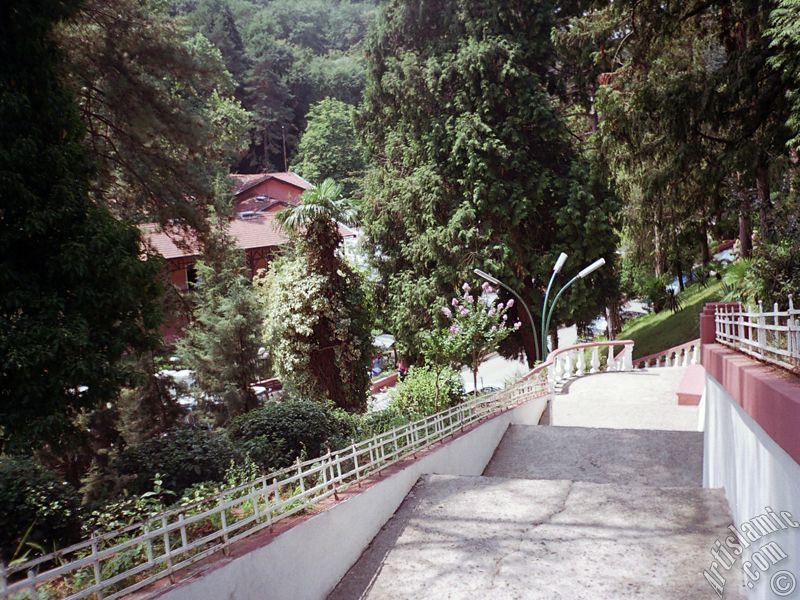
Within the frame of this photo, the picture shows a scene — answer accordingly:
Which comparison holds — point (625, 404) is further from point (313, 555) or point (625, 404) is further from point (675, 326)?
point (675, 326)

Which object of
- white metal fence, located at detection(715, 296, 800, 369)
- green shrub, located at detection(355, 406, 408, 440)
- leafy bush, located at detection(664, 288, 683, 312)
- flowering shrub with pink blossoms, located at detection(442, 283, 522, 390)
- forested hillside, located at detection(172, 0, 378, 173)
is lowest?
green shrub, located at detection(355, 406, 408, 440)

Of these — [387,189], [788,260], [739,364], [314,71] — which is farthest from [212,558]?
[314,71]

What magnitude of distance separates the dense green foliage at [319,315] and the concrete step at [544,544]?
446 inches

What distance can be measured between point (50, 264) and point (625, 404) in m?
12.1

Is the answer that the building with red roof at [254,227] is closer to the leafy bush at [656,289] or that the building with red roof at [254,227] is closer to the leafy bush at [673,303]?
the leafy bush at [673,303]

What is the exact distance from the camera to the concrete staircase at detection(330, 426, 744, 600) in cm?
582

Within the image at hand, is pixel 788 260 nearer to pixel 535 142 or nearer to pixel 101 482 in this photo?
pixel 101 482

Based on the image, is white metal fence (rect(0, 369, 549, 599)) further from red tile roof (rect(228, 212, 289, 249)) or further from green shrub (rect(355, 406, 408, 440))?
red tile roof (rect(228, 212, 289, 249))

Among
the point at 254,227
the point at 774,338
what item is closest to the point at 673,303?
the point at 774,338

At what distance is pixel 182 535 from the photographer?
495 centimetres

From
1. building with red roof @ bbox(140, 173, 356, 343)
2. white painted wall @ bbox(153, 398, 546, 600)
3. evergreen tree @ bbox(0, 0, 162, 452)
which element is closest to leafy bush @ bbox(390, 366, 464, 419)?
white painted wall @ bbox(153, 398, 546, 600)

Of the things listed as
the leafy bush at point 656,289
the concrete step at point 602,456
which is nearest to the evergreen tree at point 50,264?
the concrete step at point 602,456

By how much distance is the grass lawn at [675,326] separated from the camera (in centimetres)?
2469

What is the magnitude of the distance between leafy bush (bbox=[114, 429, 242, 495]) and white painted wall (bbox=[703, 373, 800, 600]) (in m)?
5.59
